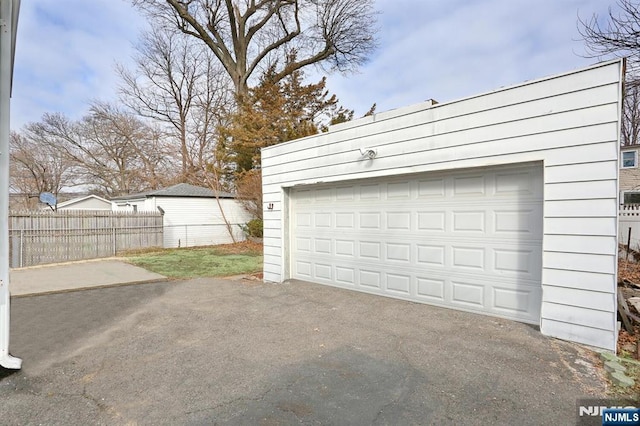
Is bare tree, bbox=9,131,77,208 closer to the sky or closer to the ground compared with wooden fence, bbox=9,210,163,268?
closer to the sky

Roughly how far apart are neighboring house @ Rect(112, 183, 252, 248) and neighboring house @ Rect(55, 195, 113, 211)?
543 centimetres

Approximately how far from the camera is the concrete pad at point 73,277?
6.87 meters

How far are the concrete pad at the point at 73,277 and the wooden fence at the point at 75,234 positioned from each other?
0.91 m

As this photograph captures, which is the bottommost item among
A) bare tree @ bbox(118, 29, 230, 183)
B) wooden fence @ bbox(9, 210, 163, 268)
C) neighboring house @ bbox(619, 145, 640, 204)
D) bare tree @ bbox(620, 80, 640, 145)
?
wooden fence @ bbox(9, 210, 163, 268)

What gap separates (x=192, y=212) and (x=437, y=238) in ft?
47.2

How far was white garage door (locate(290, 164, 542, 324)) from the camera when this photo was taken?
13.4ft

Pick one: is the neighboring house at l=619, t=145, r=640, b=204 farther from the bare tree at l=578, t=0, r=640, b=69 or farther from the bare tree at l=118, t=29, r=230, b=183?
the bare tree at l=118, t=29, r=230, b=183

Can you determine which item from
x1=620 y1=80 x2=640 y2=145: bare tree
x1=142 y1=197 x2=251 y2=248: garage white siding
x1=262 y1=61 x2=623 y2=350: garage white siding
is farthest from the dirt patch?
x1=620 y1=80 x2=640 y2=145: bare tree

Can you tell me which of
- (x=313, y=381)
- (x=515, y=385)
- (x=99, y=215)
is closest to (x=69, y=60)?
(x=99, y=215)

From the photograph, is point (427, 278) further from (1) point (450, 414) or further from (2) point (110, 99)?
(2) point (110, 99)

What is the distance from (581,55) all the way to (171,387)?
11698 mm

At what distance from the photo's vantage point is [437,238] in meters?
4.84

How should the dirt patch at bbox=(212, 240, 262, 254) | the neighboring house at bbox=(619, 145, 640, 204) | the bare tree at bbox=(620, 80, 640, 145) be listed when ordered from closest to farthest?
the bare tree at bbox=(620, 80, 640, 145) < the dirt patch at bbox=(212, 240, 262, 254) < the neighboring house at bbox=(619, 145, 640, 204)

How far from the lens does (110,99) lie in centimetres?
2428
